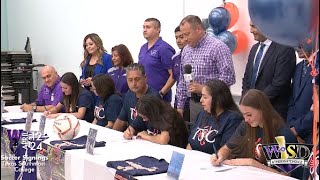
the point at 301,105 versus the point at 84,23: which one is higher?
the point at 84,23

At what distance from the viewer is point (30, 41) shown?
9805mm

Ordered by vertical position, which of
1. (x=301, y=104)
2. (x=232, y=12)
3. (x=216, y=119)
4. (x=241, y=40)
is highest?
(x=232, y=12)

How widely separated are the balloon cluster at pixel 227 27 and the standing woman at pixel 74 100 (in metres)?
1.34

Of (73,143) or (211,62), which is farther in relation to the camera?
(211,62)

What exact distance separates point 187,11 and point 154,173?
370 centimetres

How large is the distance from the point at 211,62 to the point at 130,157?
138 cm

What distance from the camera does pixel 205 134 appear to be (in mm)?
3117

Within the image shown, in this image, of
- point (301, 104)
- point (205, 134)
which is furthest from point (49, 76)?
point (301, 104)

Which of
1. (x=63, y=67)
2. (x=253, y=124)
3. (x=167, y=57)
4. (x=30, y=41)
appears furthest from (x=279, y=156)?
(x=30, y=41)

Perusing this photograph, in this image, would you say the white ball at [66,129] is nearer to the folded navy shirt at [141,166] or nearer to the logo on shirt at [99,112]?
the folded navy shirt at [141,166]

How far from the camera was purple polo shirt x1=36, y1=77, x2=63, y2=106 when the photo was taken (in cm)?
513

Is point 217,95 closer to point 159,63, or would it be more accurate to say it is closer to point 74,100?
point 159,63

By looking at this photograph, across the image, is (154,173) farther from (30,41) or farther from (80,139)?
(30,41)

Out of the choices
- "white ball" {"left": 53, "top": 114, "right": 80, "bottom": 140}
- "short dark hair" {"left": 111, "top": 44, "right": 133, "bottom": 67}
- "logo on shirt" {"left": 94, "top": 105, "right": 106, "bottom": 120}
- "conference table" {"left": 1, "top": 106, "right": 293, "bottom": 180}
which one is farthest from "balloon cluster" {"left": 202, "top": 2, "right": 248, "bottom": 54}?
"white ball" {"left": 53, "top": 114, "right": 80, "bottom": 140}
